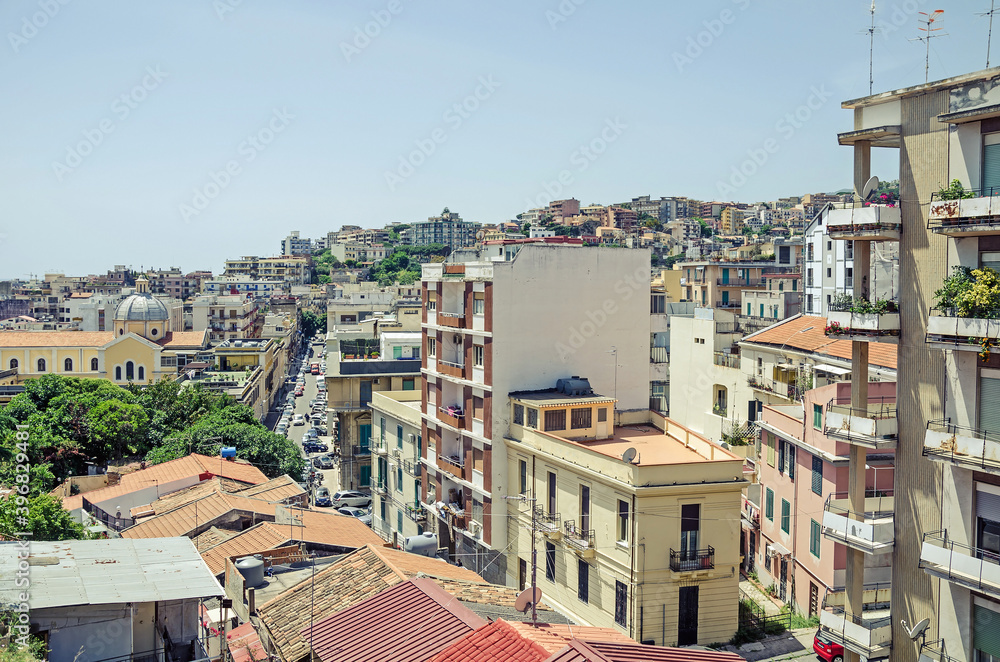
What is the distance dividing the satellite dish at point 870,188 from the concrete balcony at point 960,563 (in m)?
7.02

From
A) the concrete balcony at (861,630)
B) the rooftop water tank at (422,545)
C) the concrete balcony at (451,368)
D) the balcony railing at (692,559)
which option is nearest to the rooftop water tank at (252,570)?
the rooftop water tank at (422,545)

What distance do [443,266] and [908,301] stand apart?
69.9 ft

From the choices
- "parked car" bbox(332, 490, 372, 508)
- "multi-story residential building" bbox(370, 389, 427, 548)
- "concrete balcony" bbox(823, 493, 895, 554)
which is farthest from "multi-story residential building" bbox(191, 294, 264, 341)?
"concrete balcony" bbox(823, 493, 895, 554)

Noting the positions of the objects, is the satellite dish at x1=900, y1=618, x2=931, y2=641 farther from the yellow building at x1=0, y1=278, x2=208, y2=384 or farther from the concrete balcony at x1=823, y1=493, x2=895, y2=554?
the yellow building at x1=0, y1=278, x2=208, y2=384

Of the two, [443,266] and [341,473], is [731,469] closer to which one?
[443,266]

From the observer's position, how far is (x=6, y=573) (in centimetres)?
1445

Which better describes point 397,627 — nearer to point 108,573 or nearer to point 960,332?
point 108,573

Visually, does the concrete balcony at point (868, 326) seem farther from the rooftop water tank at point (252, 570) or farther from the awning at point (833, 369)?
the rooftop water tank at point (252, 570)

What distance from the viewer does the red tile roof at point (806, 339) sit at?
30141 mm

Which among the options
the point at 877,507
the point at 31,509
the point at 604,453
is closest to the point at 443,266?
the point at 604,453

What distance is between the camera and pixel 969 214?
15.6m

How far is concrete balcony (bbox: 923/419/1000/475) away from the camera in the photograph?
599 inches

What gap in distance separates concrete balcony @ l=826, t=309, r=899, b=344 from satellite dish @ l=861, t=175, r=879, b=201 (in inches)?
99.1

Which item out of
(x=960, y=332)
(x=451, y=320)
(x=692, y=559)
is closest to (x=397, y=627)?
(x=692, y=559)
